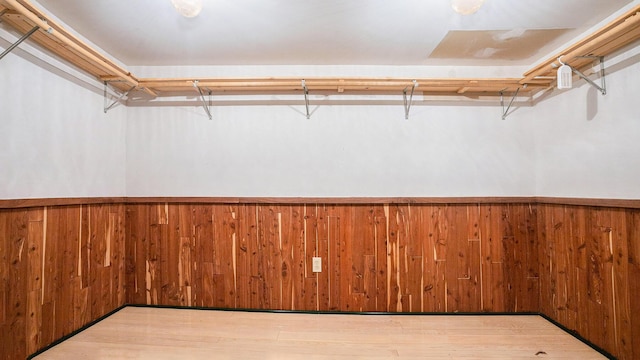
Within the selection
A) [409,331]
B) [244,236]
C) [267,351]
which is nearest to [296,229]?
[244,236]

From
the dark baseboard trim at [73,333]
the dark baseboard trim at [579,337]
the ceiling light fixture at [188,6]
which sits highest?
the ceiling light fixture at [188,6]

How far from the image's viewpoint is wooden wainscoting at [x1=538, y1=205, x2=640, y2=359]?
196 centimetres

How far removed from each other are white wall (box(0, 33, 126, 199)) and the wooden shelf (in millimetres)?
198

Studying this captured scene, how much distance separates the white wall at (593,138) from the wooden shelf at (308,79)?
179 mm

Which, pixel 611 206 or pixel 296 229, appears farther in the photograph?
pixel 296 229

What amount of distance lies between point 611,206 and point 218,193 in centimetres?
288

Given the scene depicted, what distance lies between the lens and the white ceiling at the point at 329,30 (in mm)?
2047

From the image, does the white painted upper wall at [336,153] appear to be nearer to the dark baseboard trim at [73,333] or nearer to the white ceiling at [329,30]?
the white ceiling at [329,30]

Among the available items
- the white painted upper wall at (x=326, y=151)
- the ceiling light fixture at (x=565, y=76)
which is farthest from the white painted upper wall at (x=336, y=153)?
Result: the ceiling light fixture at (x=565, y=76)

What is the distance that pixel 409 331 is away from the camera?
2445 millimetres

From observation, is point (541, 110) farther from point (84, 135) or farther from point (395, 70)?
point (84, 135)

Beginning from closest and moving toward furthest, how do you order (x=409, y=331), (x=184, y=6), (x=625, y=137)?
1. (x=184, y=6)
2. (x=625, y=137)
3. (x=409, y=331)

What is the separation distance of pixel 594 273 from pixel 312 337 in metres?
1.99

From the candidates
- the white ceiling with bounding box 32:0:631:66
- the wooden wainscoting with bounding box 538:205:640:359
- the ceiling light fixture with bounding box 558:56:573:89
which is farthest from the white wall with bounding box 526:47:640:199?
the white ceiling with bounding box 32:0:631:66
